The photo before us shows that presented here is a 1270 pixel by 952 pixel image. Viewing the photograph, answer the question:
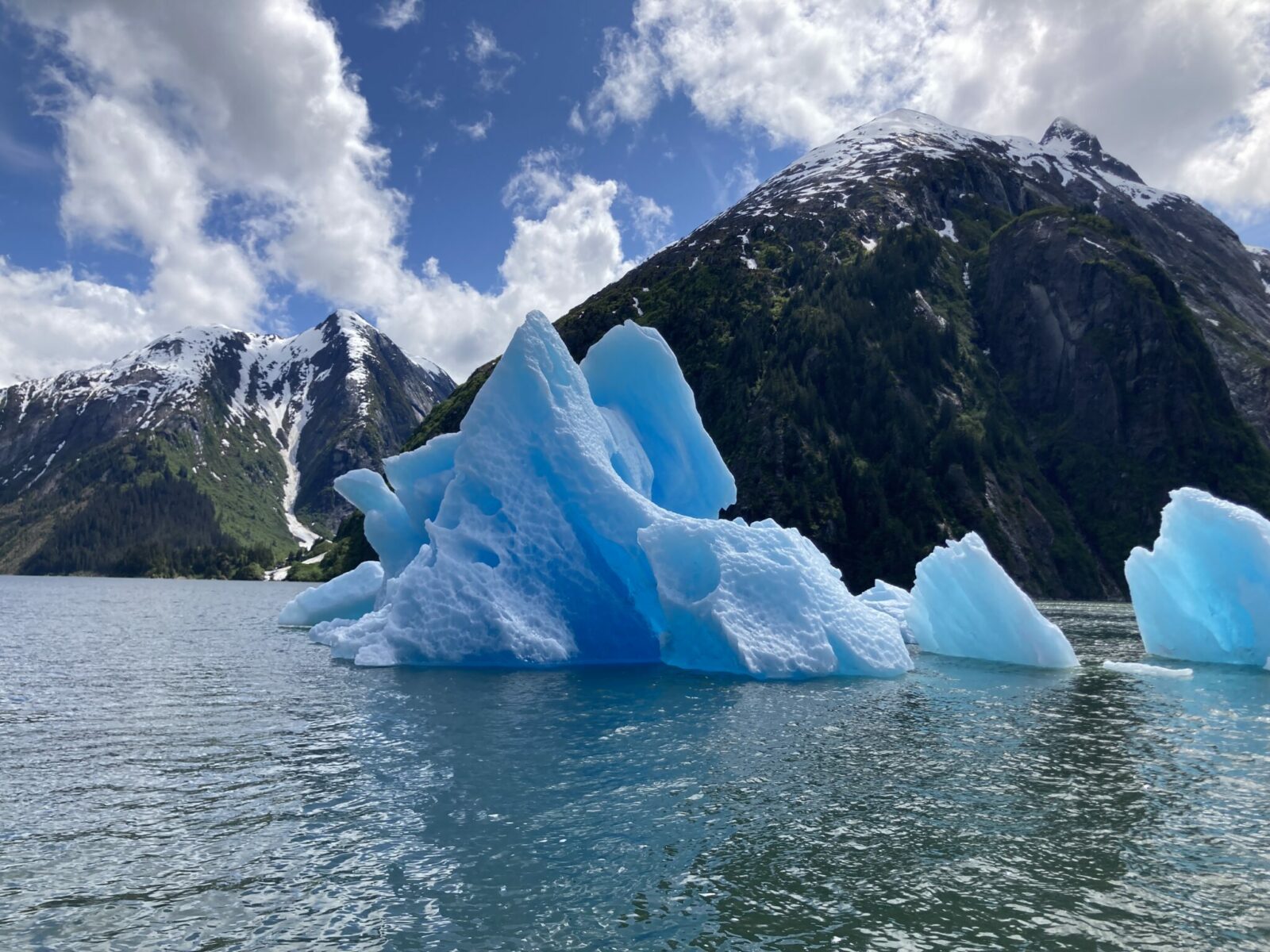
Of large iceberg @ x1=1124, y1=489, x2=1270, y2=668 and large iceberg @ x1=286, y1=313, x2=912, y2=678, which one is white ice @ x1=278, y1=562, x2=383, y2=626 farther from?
large iceberg @ x1=1124, y1=489, x2=1270, y2=668

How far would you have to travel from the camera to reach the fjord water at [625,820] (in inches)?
286

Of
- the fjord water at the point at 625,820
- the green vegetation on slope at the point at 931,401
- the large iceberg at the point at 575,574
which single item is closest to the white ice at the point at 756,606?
the large iceberg at the point at 575,574

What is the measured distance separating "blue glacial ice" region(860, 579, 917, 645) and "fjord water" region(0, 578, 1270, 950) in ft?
53.0

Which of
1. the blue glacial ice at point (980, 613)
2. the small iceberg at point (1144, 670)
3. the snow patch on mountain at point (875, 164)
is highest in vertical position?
the snow patch on mountain at point (875, 164)

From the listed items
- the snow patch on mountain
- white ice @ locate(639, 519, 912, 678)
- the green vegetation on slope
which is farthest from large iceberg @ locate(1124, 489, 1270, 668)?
the snow patch on mountain

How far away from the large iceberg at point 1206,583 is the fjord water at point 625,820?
7.75 meters

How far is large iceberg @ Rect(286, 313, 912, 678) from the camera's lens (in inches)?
902

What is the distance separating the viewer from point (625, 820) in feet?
33.3

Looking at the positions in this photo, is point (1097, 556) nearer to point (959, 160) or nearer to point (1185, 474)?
point (1185, 474)

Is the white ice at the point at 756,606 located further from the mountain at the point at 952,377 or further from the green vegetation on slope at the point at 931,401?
the green vegetation on slope at the point at 931,401

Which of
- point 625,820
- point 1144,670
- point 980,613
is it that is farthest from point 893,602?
point 625,820

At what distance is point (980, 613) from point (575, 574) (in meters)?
14.4

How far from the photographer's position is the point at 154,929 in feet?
22.8

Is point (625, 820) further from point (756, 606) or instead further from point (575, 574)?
point (575, 574)
